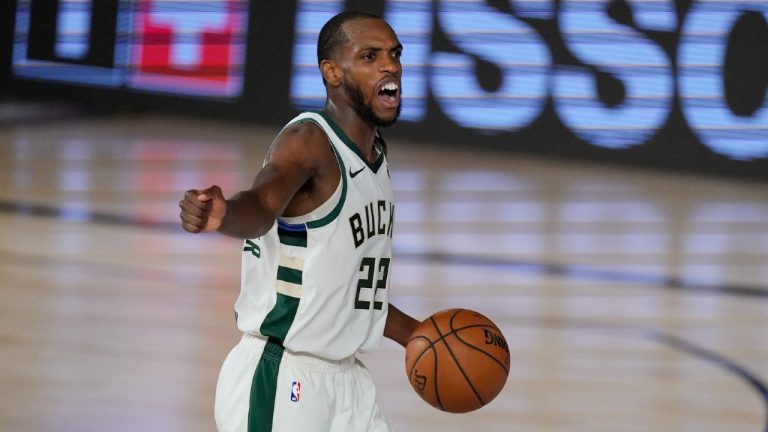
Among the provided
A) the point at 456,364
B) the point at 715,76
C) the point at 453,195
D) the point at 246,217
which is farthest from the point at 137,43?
the point at 246,217

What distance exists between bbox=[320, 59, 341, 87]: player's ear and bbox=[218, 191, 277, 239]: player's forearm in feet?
1.47

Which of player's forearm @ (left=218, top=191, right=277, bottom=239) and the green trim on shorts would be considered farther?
the green trim on shorts

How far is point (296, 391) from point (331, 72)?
0.76 meters

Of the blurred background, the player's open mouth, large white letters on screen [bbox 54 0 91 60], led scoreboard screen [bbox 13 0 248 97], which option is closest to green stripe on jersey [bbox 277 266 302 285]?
the player's open mouth

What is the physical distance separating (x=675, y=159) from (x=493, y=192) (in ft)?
6.02

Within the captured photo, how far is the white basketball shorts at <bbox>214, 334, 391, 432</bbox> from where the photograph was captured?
310 centimetres

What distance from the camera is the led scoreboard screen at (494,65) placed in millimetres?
10336

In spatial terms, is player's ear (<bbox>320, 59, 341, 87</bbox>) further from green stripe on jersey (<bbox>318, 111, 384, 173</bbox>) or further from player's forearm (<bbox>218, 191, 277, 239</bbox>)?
player's forearm (<bbox>218, 191, 277, 239</bbox>)

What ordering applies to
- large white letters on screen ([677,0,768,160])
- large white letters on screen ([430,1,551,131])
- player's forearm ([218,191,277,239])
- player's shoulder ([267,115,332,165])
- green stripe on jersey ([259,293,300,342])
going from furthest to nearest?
large white letters on screen ([430,1,551,131])
large white letters on screen ([677,0,768,160])
green stripe on jersey ([259,293,300,342])
player's shoulder ([267,115,332,165])
player's forearm ([218,191,277,239])

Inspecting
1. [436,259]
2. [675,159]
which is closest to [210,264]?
[436,259]

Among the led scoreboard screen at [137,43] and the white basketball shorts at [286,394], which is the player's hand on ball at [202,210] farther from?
the led scoreboard screen at [137,43]

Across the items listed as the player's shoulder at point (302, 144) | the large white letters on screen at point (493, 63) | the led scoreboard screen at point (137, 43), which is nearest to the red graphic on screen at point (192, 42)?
the led scoreboard screen at point (137, 43)

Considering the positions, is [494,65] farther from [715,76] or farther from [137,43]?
[137,43]

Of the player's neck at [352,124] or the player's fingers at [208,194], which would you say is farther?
the player's neck at [352,124]
